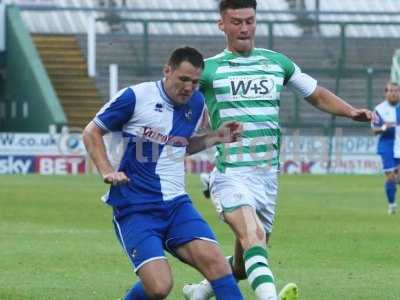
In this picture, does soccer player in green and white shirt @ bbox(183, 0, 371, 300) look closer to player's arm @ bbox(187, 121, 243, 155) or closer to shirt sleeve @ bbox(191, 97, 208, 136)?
shirt sleeve @ bbox(191, 97, 208, 136)

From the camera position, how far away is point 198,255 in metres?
9.71

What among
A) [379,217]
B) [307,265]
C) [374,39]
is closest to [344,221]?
[379,217]

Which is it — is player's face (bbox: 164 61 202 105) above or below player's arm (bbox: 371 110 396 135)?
above

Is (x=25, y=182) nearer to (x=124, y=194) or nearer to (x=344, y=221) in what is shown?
(x=344, y=221)

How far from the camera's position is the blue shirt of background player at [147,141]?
9.91 m

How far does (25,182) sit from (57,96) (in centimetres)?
1432

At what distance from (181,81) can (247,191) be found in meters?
1.33

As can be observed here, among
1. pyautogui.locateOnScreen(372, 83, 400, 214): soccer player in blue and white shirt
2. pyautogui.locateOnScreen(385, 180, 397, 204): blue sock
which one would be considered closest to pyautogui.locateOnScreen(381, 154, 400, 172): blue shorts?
pyautogui.locateOnScreen(372, 83, 400, 214): soccer player in blue and white shirt

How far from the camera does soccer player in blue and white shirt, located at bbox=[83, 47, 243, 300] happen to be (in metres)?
9.71

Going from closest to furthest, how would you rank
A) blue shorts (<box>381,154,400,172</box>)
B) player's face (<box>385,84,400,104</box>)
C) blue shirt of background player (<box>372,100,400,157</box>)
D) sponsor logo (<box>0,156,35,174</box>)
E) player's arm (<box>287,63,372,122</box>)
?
player's arm (<box>287,63,372,122</box>), blue shorts (<box>381,154,400,172</box>), blue shirt of background player (<box>372,100,400,157</box>), player's face (<box>385,84,400,104</box>), sponsor logo (<box>0,156,35,174</box>)

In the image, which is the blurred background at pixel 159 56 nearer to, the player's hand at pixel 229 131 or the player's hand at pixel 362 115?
the player's hand at pixel 362 115

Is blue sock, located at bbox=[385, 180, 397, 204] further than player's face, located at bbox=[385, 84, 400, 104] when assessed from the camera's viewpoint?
No

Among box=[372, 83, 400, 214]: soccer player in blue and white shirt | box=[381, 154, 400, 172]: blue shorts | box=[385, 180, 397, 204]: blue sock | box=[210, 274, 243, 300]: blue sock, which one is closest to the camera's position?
box=[210, 274, 243, 300]: blue sock

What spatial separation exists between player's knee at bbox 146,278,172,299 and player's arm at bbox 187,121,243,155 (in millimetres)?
1187
